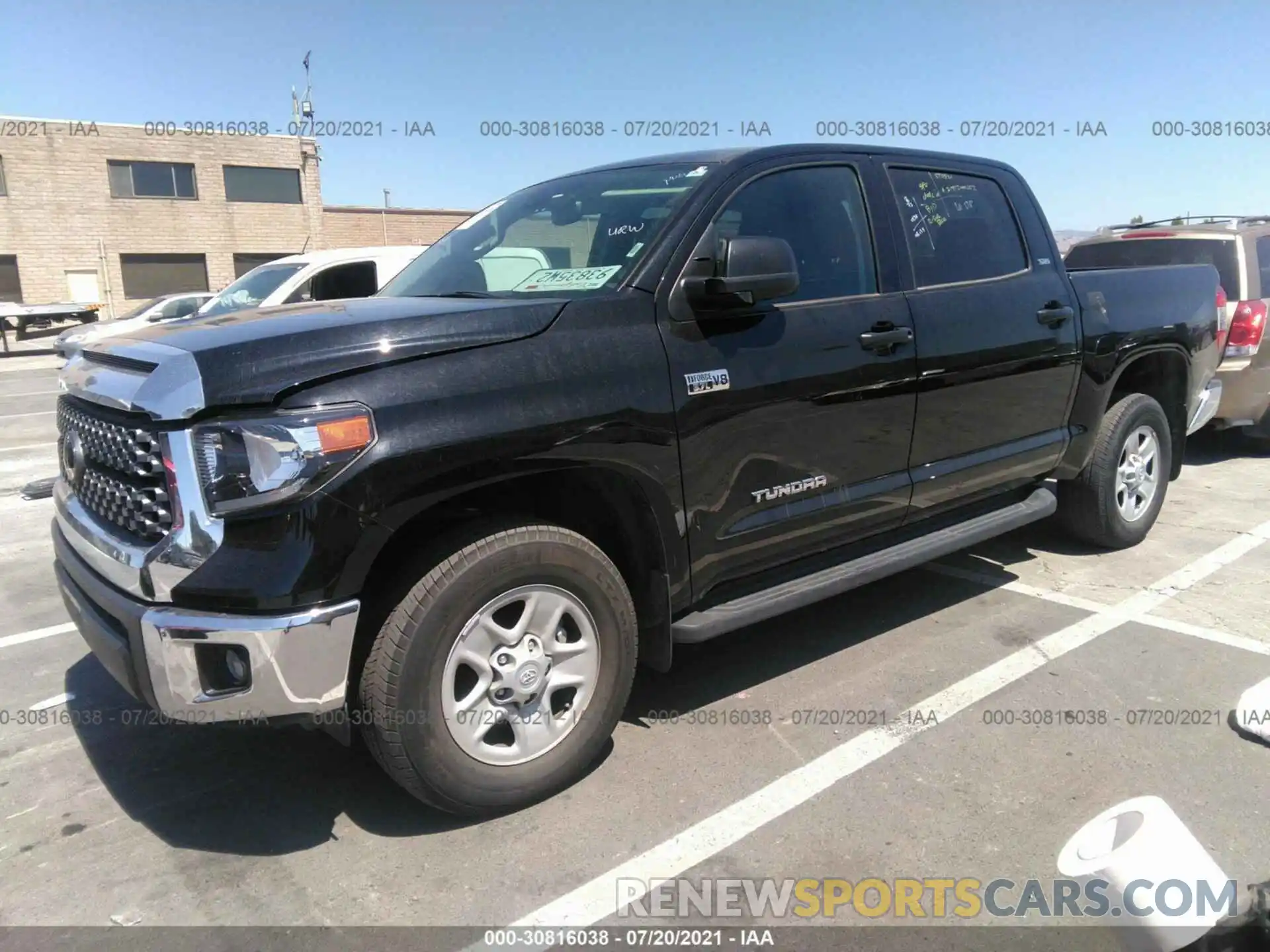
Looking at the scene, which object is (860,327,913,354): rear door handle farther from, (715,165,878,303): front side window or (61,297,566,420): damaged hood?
(61,297,566,420): damaged hood

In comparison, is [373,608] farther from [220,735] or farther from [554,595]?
[220,735]

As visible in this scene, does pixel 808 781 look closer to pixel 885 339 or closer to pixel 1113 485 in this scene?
pixel 885 339

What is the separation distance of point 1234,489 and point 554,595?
6.24 metres

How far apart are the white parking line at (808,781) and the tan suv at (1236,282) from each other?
3.46 meters

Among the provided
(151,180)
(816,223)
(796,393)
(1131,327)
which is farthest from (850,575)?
(151,180)

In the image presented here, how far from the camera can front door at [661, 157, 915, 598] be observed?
309 cm

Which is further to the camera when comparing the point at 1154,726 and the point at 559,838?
the point at 1154,726

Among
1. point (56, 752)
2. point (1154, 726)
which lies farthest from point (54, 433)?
point (1154, 726)

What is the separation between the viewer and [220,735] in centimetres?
338

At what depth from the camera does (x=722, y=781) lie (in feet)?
9.95

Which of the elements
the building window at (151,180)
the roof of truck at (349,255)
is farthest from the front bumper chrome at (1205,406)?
the building window at (151,180)

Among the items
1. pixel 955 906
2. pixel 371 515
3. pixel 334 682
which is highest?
pixel 371 515

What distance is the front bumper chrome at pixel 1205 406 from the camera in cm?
566

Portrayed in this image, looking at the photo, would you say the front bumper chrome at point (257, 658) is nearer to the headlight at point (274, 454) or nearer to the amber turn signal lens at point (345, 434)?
the headlight at point (274, 454)
